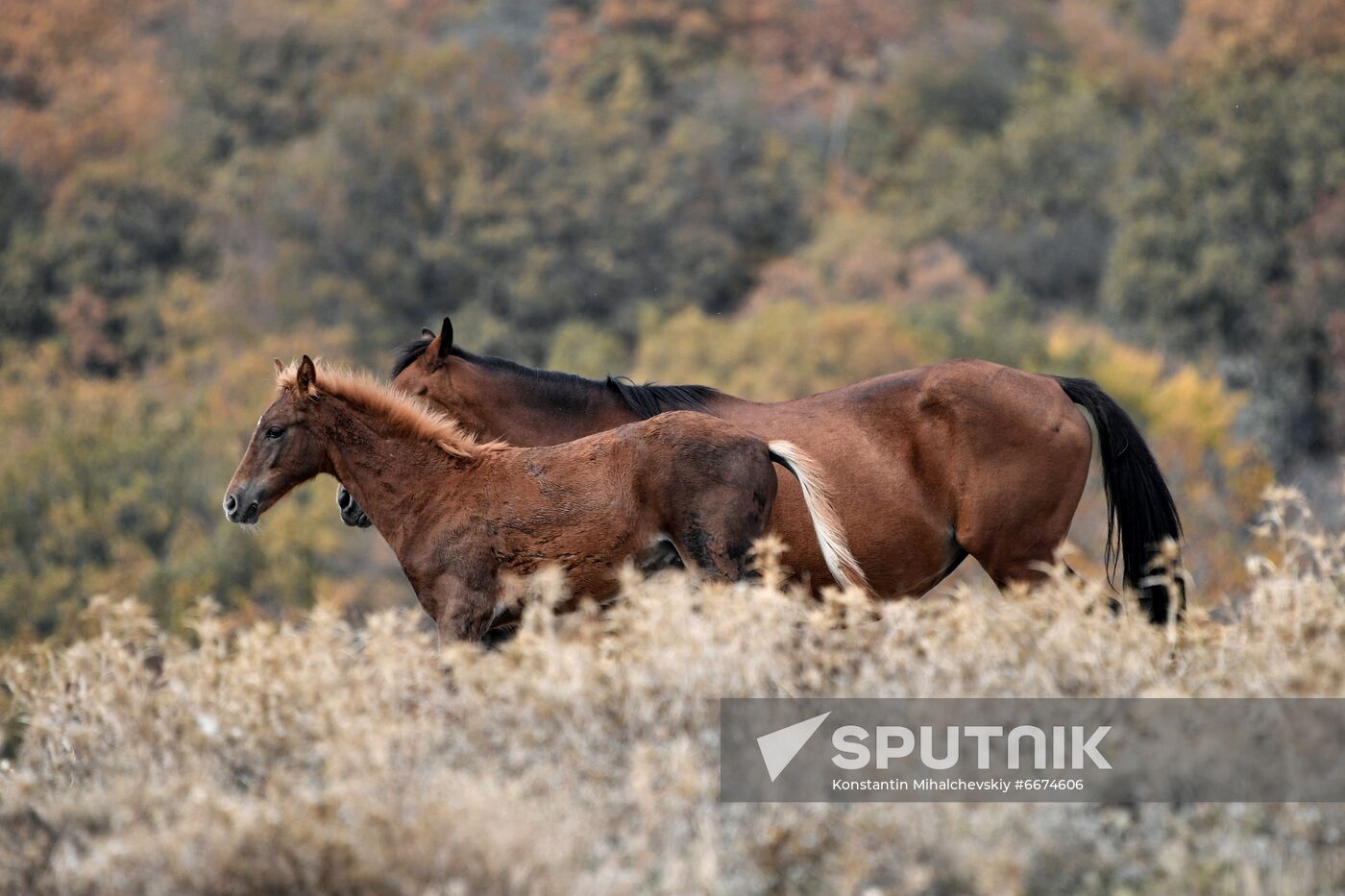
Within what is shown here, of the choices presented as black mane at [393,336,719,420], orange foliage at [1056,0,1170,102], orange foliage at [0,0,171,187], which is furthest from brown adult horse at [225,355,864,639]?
orange foliage at [1056,0,1170,102]

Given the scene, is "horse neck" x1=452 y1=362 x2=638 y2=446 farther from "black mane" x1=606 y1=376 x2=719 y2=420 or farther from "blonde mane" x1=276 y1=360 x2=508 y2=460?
"blonde mane" x1=276 y1=360 x2=508 y2=460

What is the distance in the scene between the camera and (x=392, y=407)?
7.49 m

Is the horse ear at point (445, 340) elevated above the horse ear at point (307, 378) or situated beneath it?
elevated above

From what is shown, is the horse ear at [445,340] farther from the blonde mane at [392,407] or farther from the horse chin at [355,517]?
the horse chin at [355,517]

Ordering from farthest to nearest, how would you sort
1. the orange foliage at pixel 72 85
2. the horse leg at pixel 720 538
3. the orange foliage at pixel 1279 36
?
the orange foliage at pixel 72 85 < the orange foliage at pixel 1279 36 < the horse leg at pixel 720 538

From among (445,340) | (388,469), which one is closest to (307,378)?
(388,469)

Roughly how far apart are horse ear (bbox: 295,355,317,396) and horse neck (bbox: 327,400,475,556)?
136mm

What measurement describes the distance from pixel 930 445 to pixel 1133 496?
931 mm

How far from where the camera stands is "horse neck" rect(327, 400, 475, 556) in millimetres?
7316

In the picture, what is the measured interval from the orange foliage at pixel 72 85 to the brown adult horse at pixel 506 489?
46.4 m

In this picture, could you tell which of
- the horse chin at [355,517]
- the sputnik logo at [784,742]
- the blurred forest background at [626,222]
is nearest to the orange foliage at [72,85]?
the blurred forest background at [626,222]

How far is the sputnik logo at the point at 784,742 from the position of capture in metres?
5.50

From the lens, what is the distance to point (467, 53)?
182ft

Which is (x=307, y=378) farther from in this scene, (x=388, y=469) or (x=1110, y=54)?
(x=1110, y=54)
